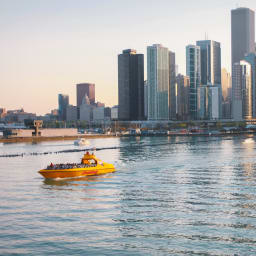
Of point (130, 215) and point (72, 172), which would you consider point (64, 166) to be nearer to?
point (72, 172)

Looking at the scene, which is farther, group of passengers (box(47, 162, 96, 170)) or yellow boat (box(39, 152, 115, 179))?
group of passengers (box(47, 162, 96, 170))

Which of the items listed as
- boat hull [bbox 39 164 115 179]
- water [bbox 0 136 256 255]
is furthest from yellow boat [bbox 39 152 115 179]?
water [bbox 0 136 256 255]

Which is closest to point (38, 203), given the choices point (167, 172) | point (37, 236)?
point (37, 236)

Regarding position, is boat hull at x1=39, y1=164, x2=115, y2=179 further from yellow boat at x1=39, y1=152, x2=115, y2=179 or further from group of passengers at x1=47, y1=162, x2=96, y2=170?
group of passengers at x1=47, y1=162, x2=96, y2=170

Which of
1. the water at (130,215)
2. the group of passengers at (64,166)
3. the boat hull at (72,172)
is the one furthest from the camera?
the group of passengers at (64,166)

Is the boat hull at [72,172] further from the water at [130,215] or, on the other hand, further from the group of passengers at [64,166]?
the water at [130,215]

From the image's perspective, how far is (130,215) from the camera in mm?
41938

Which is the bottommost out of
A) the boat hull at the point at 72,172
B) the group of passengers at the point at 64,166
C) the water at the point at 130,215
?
Answer: the water at the point at 130,215

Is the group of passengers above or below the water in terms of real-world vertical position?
above

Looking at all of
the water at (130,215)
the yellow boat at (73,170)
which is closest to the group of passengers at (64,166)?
the yellow boat at (73,170)

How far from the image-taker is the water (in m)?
32.9

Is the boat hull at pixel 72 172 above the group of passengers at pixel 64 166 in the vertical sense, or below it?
below

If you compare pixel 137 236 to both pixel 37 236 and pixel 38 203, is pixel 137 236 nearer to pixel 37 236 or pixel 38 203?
pixel 37 236

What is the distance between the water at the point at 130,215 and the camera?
108ft
